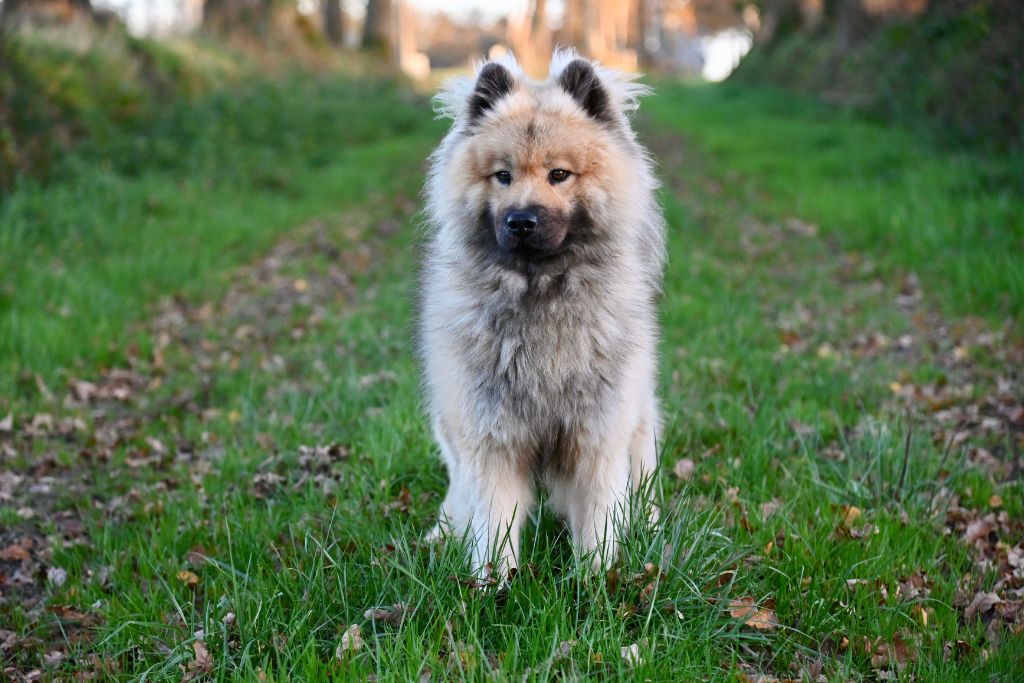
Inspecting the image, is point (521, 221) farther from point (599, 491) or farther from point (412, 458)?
point (412, 458)

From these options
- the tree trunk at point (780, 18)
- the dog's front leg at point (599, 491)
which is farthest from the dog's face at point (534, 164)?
the tree trunk at point (780, 18)

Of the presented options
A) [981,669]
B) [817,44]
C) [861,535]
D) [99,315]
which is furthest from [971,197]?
[817,44]

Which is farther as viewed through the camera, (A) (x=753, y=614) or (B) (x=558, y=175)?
(B) (x=558, y=175)

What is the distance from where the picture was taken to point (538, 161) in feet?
10.5

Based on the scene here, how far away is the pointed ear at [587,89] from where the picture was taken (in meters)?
3.36

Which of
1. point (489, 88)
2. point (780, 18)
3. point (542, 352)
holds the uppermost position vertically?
point (780, 18)

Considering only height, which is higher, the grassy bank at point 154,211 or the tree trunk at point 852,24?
the tree trunk at point 852,24

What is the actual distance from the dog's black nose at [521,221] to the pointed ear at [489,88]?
21.6 inches

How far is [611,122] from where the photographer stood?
3.39 metres

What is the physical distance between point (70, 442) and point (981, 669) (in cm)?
467

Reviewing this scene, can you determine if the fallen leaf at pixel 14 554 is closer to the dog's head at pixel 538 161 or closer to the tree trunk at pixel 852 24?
the dog's head at pixel 538 161

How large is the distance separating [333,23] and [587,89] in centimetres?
2313

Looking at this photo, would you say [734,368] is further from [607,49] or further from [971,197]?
[607,49]

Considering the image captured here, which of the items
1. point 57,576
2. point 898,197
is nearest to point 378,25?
point 898,197
